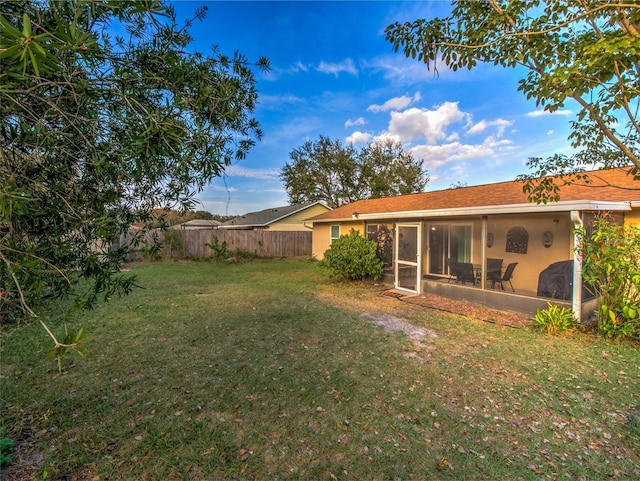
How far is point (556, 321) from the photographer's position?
5.75 m

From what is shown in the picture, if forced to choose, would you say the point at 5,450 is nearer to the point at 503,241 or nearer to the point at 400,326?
the point at 400,326

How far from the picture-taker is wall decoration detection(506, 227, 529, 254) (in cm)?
771

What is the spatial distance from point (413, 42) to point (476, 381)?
4.16 metres

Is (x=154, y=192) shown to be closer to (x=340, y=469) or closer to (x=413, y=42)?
(x=340, y=469)

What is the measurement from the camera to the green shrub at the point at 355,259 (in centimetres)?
1009

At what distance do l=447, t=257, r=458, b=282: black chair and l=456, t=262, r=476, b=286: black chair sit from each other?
0.39 feet

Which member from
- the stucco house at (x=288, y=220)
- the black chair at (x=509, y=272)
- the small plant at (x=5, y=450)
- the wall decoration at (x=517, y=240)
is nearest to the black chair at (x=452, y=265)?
the black chair at (x=509, y=272)

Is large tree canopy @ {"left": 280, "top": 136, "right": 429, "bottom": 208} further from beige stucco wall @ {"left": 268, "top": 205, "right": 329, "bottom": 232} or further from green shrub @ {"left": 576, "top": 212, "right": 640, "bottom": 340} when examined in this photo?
green shrub @ {"left": 576, "top": 212, "right": 640, "bottom": 340}

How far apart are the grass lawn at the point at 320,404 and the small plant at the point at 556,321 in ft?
1.37

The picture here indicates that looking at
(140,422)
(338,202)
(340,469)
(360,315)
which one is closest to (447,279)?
(360,315)

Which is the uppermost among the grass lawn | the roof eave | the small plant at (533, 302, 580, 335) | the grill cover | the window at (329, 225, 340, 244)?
the roof eave

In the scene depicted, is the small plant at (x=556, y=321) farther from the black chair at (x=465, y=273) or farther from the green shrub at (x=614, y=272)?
the black chair at (x=465, y=273)

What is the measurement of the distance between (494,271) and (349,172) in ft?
78.0

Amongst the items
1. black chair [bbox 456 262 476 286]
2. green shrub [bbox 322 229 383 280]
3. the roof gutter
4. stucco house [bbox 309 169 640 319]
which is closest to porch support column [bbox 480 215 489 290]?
stucco house [bbox 309 169 640 319]
